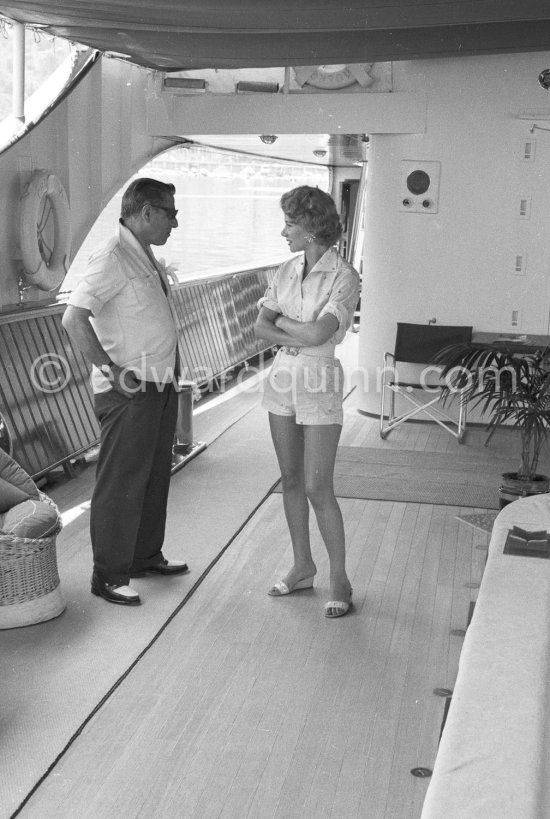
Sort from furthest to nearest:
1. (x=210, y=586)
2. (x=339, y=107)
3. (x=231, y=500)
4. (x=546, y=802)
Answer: (x=339, y=107)
(x=231, y=500)
(x=210, y=586)
(x=546, y=802)

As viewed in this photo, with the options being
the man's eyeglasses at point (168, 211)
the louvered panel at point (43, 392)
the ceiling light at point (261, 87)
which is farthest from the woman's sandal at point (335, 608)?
the ceiling light at point (261, 87)

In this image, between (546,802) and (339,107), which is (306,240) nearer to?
(546,802)

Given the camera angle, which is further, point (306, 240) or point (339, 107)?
point (339, 107)

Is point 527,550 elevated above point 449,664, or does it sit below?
above

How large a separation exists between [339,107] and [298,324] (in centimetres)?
434

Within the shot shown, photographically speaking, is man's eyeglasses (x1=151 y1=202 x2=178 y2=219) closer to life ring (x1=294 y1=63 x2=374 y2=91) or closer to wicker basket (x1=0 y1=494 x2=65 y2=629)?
wicker basket (x1=0 y1=494 x2=65 y2=629)

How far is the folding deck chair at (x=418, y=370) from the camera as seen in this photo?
766 cm

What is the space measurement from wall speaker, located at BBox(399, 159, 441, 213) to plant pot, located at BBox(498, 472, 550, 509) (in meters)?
3.31

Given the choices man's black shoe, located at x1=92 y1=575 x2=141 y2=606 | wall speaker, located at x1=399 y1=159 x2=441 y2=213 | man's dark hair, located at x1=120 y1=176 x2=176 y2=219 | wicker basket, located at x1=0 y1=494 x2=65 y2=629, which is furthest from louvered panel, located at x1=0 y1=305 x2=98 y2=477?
wall speaker, located at x1=399 y1=159 x2=441 y2=213

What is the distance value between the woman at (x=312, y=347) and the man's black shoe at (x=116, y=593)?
83 centimetres

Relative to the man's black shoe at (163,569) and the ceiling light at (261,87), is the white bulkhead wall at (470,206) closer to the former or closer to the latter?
the ceiling light at (261,87)

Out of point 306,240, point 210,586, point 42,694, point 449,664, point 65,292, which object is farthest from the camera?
point 65,292

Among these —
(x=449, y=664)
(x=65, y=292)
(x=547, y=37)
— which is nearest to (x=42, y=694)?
(x=449, y=664)

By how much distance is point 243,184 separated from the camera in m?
13.4
